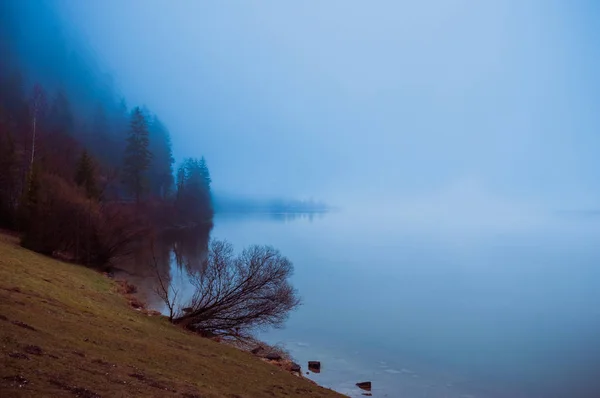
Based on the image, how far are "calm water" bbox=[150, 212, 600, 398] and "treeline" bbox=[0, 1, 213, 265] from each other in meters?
9.58

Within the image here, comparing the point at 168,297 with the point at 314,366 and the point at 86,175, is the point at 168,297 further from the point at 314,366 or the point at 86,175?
the point at 86,175

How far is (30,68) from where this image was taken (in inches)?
4985

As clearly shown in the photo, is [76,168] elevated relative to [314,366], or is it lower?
elevated

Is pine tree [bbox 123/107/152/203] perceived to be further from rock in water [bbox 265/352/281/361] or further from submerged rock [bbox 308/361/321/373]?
submerged rock [bbox 308/361/321/373]

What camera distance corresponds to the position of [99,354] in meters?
10.5

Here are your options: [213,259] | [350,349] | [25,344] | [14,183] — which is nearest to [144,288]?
[213,259]

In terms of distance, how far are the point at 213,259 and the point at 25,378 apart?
53.0 feet

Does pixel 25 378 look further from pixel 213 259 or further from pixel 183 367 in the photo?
pixel 213 259

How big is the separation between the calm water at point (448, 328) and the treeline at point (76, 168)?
9582 millimetres

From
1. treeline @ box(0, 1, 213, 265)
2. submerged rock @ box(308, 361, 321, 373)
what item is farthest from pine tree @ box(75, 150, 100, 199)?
submerged rock @ box(308, 361, 321, 373)

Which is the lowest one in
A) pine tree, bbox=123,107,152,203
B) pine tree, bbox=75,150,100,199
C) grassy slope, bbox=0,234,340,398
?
grassy slope, bbox=0,234,340,398

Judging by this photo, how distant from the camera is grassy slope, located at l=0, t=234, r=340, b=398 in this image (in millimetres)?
7895

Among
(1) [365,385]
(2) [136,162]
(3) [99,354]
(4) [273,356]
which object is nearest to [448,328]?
(1) [365,385]

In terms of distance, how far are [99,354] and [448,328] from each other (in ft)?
84.3
